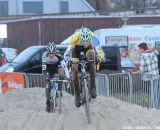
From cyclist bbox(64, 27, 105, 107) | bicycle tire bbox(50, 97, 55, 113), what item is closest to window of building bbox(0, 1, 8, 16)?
bicycle tire bbox(50, 97, 55, 113)

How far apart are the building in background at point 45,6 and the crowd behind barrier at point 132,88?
60.0m

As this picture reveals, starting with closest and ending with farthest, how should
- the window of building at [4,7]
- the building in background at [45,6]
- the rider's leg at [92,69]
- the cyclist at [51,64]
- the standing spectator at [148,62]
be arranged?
the rider's leg at [92,69] → the cyclist at [51,64] → the standing spectator at [148,62] → the window of building at [4,7] → the building in background at [45,6]

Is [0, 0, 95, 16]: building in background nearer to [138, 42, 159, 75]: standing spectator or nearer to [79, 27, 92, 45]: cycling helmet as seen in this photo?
[138, 42, 159, 75]: standing spectator

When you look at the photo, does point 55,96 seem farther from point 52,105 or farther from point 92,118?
point 92,118

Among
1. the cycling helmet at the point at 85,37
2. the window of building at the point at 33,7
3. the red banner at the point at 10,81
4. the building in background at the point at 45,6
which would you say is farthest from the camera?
the window of building at the point at 33,7

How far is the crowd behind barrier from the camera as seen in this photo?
15484 mm

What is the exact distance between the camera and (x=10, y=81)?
19375 mm

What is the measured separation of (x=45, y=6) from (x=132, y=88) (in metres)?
63.5

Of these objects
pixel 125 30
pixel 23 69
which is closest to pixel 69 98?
pixel 23 69

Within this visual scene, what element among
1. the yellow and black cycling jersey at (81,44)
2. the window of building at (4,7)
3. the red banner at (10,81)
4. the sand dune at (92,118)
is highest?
the window of building at (4,7)

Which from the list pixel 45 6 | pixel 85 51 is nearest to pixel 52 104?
pixel 85 51

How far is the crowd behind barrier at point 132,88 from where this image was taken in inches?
610

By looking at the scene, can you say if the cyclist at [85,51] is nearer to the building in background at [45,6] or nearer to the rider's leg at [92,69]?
the rider's leg at [92,69]

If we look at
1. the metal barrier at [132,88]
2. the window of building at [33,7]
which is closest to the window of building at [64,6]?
the window of building at [33,7]
